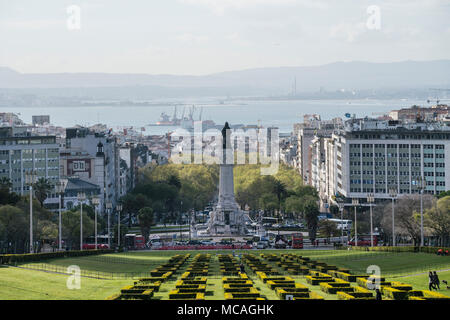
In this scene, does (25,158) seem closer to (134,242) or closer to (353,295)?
(134,242)

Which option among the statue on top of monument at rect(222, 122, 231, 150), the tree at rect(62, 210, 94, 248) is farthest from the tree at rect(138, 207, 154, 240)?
the statue on top of monument at rect(222, 122, 231, 150)

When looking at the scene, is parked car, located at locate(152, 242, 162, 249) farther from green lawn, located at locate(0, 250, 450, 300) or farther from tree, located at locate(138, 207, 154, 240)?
green lawn, located at locate(0, 250, 450, 300)

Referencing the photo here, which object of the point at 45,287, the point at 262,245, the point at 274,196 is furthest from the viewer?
the point at 274,196

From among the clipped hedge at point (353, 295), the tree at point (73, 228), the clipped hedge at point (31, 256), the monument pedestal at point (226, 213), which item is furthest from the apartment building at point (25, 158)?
the clipped hedge at point (353, 295)

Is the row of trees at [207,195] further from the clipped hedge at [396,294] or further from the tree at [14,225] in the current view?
the clipped hedge at [396,294]

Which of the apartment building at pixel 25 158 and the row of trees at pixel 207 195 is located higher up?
the apartment building at pixel 25 158

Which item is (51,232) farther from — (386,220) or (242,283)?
(242,283)

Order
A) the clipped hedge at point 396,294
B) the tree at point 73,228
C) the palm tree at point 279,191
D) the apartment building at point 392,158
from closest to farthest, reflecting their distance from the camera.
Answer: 1. the clipped hedge at point 396,294
2. the tree at point 73,228
3. the apartment building at point 392,158
4. the palm tree at point 279,191

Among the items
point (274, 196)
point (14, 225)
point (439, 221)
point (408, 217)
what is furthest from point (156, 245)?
point (274, 196)
